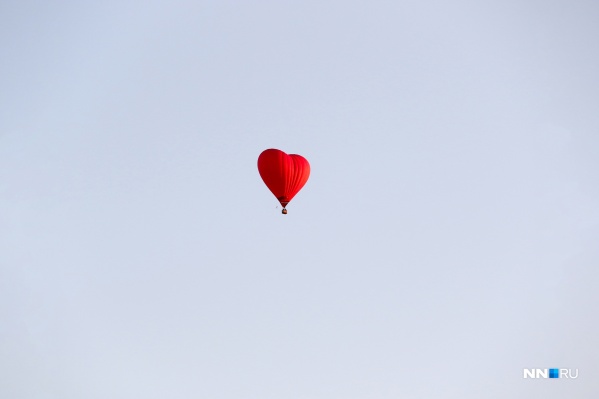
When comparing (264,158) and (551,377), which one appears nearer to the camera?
(264,158)

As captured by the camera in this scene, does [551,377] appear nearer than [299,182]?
No

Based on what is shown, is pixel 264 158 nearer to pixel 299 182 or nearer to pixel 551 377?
pixel 299 182

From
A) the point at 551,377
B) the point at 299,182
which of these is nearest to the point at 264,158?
the point at 299,182

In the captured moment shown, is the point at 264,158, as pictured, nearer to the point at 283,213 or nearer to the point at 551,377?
the point at 283,213
